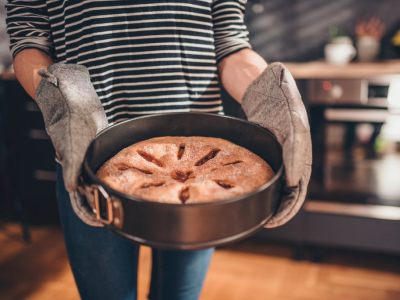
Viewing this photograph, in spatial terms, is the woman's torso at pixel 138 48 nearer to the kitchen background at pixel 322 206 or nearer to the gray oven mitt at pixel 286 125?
the gray oven mitt at pixel 286 125

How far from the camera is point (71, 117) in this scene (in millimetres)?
603

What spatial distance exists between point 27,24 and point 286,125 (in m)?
0.59

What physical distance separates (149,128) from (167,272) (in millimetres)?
355

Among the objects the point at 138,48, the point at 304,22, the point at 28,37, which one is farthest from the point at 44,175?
the point at 304,22

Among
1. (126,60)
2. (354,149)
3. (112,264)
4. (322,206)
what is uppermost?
(126,60)

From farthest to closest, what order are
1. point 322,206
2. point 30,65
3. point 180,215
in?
1. point 322,206
2. point 30,65
3. point 180,215

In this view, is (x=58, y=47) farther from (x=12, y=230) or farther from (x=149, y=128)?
(x=12, y=230)

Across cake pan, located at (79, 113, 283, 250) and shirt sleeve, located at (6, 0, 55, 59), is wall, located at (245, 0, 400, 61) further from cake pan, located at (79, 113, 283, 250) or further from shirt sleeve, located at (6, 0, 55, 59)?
cake pan, located at (79, 113, 283, 250)

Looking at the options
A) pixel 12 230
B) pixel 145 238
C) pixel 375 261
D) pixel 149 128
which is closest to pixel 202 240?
pixel 145 238

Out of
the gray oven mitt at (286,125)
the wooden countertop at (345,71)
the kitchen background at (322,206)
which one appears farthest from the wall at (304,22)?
the gray oven mitt at (286,125)

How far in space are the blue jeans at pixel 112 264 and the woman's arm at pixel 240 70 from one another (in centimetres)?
40

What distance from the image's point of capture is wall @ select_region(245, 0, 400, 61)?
7.04ft

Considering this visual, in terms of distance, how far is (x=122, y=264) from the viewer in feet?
2.65

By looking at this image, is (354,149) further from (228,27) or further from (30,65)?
(30,65)
